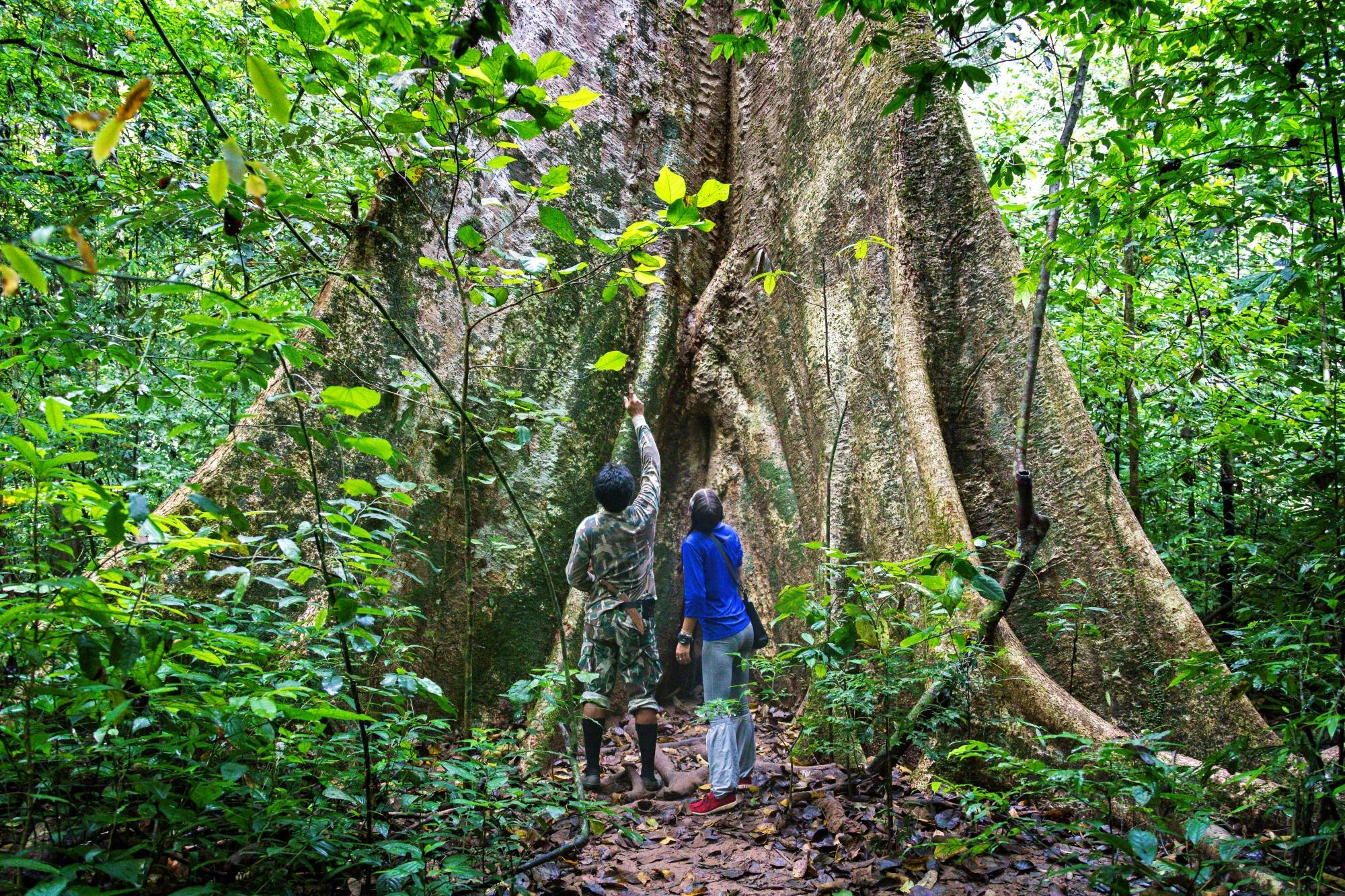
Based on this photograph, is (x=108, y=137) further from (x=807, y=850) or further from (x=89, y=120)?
(x=807, y=850)

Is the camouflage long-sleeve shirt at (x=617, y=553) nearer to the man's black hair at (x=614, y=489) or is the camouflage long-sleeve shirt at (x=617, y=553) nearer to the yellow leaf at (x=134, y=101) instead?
the man's black hair at (x=614, y=489)

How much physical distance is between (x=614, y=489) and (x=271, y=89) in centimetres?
317

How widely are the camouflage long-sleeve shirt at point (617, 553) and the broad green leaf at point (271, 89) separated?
3173 mm

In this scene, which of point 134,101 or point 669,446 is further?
point 669,446

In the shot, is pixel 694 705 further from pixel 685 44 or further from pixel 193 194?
pixel 685 44

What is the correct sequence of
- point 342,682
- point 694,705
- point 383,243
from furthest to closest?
point 694,705, point 383,243, point 342,682

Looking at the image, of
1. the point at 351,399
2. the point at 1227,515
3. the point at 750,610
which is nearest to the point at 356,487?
the point at 351,399

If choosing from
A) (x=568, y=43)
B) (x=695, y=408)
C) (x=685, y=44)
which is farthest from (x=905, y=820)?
(x=685, y=44)

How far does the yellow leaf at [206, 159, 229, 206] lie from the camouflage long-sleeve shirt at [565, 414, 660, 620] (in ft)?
10.6

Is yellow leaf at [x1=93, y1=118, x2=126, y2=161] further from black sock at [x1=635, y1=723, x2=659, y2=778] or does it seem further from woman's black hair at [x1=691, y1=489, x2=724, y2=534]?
black sock at [x1=635, y1=723, x2=659, y2=778]

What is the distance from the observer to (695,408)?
563cm

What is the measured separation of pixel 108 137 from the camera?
873 millimetres

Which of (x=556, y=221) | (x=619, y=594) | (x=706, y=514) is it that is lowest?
(x=619, y=594)

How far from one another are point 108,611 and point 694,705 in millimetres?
4154
